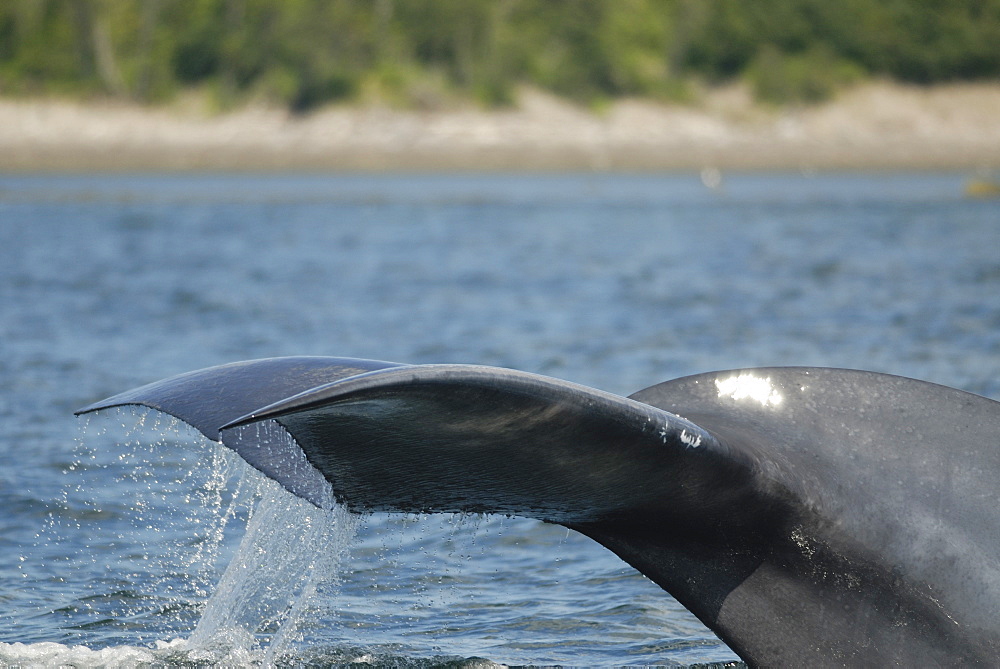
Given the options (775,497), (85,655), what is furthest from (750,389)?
(85,655)

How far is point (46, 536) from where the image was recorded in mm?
6637

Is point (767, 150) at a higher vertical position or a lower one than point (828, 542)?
lower

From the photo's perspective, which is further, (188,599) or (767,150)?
(767,150)

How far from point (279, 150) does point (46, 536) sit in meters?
62.4

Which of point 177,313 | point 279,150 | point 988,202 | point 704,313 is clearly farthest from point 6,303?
point 279,150

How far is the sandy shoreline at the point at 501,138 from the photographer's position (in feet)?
218

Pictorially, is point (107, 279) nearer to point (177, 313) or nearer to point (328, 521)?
point (177, 313)

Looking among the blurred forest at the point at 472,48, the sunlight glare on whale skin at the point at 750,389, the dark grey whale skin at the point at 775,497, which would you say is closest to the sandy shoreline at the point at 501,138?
the blurred forest at the point at 472,48

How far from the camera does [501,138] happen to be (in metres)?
67.0

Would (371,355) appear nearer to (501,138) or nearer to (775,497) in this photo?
(775,497)

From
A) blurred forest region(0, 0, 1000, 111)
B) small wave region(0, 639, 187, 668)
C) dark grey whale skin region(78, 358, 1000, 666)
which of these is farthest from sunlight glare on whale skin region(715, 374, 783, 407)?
blurred forest region(0, 0, 1000, 111)

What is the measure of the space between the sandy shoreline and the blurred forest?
146 cm

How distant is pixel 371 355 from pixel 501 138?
5510 centimetres

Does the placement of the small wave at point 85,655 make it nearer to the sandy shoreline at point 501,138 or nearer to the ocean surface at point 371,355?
the ocean surface at point 371,355
